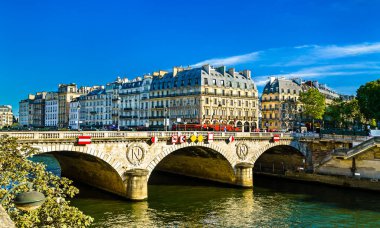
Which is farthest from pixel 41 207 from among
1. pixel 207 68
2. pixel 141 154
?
pixel 207 68

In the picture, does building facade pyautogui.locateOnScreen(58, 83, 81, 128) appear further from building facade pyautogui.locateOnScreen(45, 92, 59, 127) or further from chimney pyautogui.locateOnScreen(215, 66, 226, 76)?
chimney pyautogui.locateOnScreen(215, 66, 226, 76)

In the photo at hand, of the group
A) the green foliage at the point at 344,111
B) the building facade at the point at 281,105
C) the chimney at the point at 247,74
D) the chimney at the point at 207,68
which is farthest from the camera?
the building facade at the point at 281,105

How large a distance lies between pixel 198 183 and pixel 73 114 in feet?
333

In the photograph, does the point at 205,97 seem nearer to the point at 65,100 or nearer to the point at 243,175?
the point at 243,175

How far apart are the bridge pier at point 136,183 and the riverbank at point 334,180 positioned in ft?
93.1

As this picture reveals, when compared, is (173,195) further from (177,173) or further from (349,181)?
(349,181)

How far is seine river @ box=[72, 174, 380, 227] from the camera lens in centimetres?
3531

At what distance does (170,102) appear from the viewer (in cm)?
10806

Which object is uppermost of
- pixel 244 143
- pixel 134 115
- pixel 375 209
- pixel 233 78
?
pixel 233 78

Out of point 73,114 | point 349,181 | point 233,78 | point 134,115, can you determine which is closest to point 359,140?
point 349,181

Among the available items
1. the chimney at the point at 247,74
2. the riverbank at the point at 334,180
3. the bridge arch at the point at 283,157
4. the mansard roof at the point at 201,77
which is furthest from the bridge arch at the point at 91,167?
the chimney at the point at 247,74

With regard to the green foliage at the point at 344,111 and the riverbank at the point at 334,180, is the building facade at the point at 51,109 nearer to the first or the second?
the green foliage at the point at 344,111

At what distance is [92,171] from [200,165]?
1831 cm

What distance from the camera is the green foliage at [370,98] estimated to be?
7925cm
